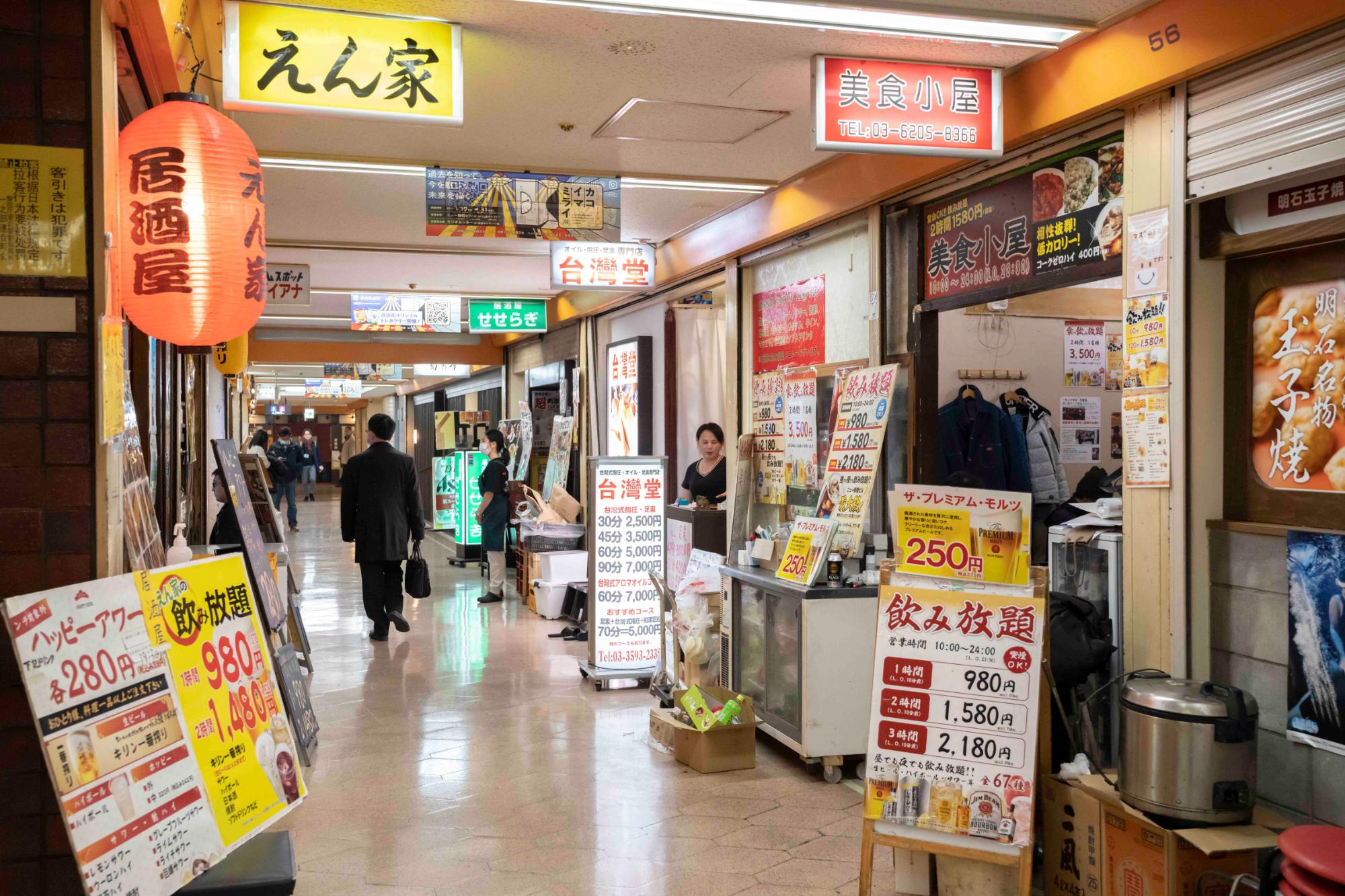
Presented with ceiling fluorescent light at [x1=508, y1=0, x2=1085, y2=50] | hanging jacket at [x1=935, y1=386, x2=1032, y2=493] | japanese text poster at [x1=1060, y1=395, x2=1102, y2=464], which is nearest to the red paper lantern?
ceiling fluorescent light at [x1=508, y1=0, x2=1085, y2=50]

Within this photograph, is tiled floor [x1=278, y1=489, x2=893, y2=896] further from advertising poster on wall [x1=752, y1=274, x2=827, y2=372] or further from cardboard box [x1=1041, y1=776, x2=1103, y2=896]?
advertising poster on wall [x1=752, y1=274, x2=827, y2=372]

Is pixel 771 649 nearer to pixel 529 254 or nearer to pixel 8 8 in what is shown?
pixel 8 8

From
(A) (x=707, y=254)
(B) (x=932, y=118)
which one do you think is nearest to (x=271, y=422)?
(A) (x=707, y=254)

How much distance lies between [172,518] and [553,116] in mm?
2811

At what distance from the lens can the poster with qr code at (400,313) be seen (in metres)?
10.3

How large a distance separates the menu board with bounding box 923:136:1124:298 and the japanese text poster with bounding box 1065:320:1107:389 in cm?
186

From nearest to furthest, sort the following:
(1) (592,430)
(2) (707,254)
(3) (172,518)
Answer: (3) (172,518) < (2) (707,254) < (1) (592,430)

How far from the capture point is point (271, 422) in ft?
140

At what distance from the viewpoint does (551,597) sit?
859 cm

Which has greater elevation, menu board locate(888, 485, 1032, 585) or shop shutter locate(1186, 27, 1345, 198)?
shop shutter locate(1186, 27, 1345, 198)

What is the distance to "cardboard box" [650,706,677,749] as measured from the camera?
4938 millimetres

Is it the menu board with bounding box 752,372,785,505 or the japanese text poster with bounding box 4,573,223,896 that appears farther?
the menu board with bounding box 752,372,785,505

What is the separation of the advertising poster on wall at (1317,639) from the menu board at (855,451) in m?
1.86

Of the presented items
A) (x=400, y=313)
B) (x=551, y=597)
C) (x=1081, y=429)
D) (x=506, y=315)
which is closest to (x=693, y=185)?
(x=1081, y=429)
